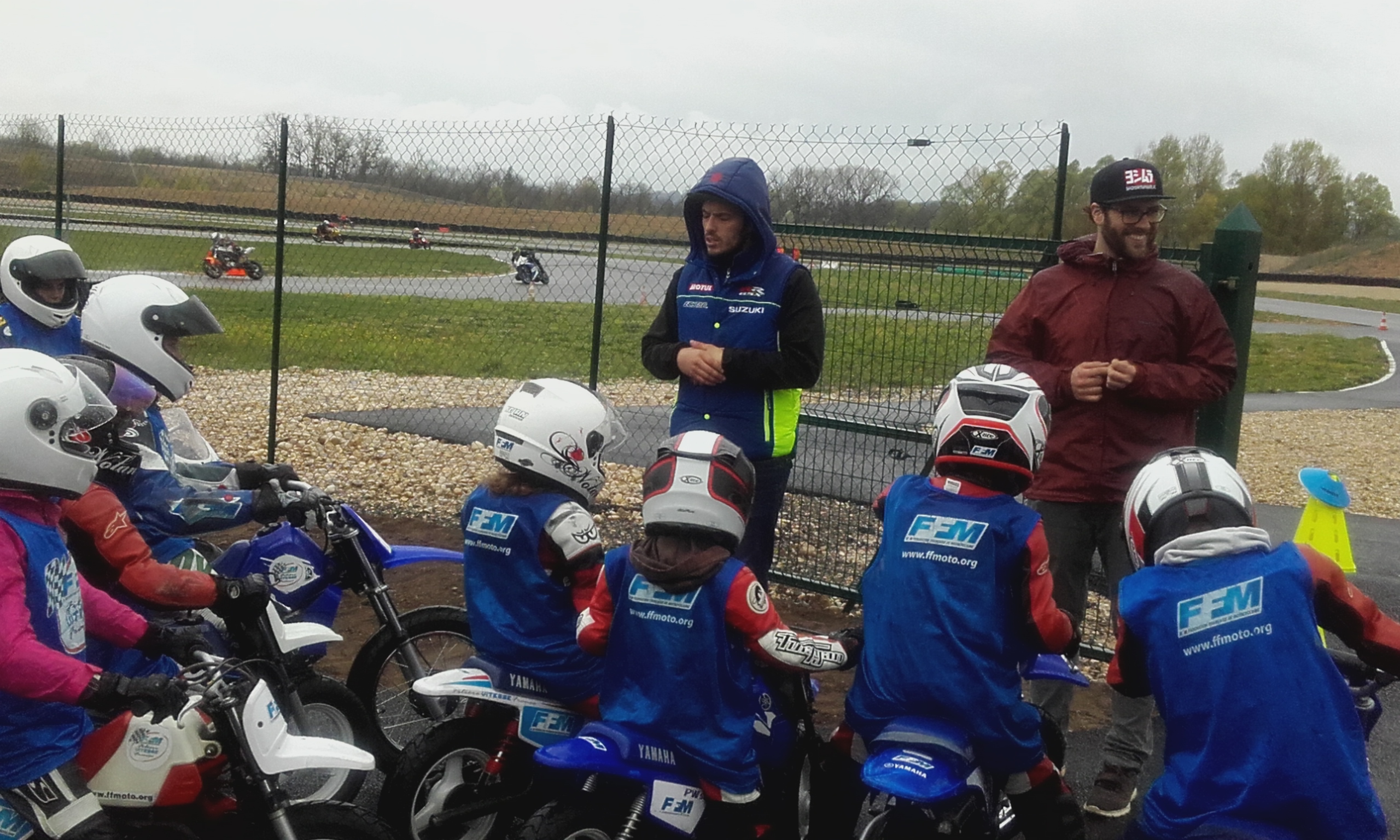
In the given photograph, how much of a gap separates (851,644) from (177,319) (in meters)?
2.76

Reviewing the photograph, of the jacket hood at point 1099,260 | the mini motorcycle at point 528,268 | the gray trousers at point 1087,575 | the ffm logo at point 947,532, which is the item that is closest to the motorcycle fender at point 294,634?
the ffm logo at point 947,532

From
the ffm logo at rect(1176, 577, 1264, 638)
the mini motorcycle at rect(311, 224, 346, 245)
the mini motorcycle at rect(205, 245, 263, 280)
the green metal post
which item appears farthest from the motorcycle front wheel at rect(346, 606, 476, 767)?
the mini motorcycle at rect(205, 245, 263, 280)

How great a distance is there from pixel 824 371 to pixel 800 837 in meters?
3.50

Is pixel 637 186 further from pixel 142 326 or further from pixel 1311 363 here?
pixel 1311 363

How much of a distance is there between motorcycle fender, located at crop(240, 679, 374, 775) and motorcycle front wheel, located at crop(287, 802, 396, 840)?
11 cm

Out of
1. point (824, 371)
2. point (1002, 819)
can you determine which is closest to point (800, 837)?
point (1002, 819)

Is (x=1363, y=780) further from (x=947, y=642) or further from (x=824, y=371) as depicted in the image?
(x=824, y=371)

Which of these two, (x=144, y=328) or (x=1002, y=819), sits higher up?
(x=144, y=328)

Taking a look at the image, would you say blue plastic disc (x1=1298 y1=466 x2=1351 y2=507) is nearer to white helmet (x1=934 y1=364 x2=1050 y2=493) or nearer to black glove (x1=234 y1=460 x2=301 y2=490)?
white helmet (x1=934 y1=364 x2=1050 y2=493)

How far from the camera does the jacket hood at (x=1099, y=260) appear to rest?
4.43 metres

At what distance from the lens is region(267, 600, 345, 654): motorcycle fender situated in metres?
4.05

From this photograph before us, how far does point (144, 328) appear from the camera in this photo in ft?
14.8

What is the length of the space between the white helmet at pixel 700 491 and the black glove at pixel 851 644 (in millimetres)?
442

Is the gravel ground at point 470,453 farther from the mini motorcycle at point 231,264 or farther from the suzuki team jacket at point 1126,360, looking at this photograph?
the mini motorcycle at point 231,264
